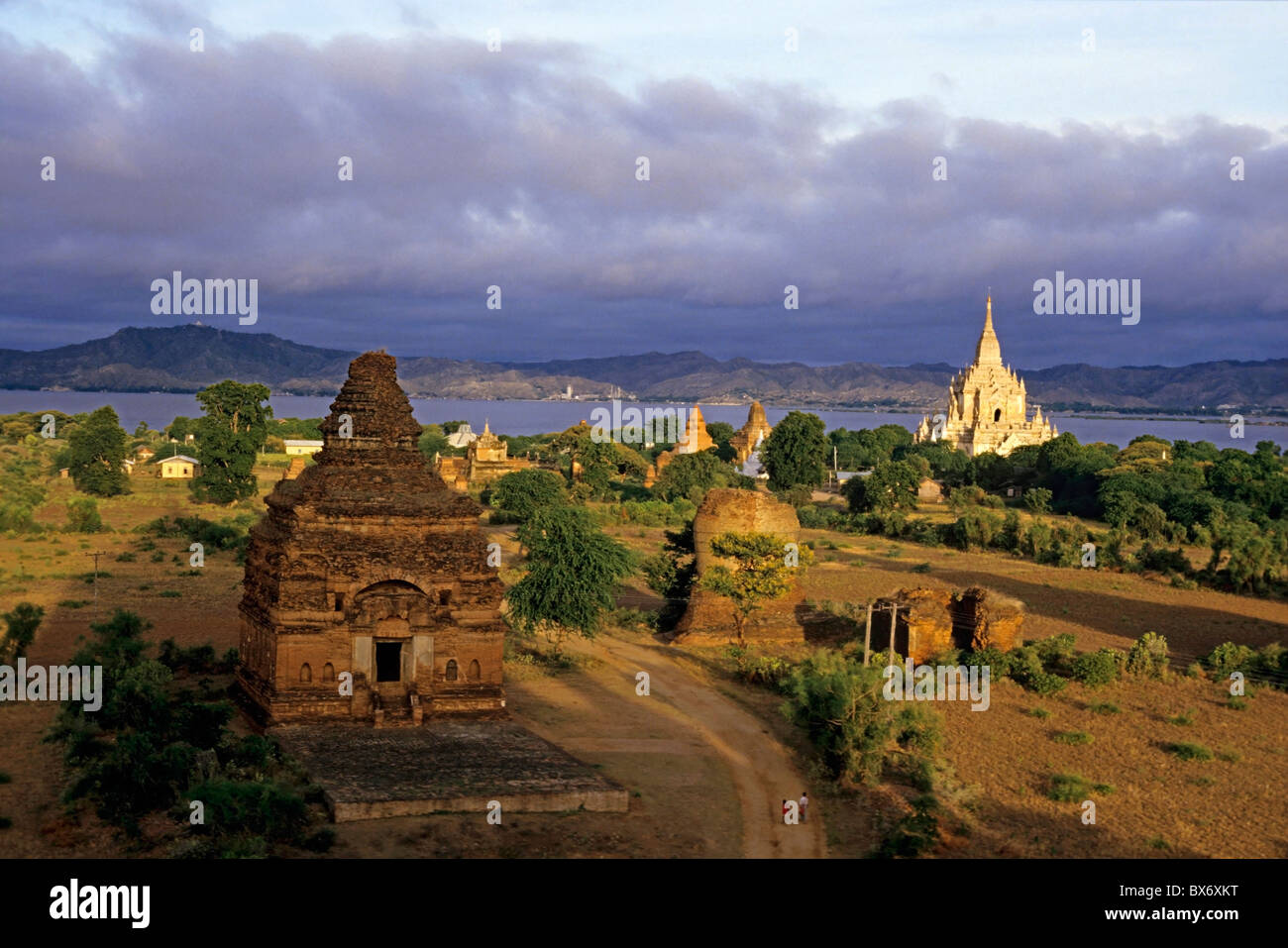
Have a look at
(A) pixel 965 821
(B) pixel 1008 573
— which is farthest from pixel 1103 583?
(A) pixel 965 821

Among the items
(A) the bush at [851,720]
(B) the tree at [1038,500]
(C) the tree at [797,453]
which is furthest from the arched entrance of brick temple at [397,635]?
(C) the tree at [797,453]

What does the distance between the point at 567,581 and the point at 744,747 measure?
8.77 metres

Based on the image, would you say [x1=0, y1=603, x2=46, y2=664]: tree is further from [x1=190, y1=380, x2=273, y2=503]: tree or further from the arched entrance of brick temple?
[x1=190, y1=380, x2=273, y2=503]: tree

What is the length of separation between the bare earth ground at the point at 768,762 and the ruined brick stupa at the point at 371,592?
2325mm

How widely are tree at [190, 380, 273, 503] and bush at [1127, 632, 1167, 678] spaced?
46.0 metres

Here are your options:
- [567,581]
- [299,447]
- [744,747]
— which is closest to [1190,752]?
[744,747]

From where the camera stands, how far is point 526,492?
58.9 metres

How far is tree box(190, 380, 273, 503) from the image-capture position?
6072cm

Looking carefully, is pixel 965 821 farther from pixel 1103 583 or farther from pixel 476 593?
pixel 1103 583

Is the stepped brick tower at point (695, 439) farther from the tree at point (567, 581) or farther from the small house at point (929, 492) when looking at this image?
the tree at point (567, 581)

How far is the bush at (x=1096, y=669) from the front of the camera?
2644 cm

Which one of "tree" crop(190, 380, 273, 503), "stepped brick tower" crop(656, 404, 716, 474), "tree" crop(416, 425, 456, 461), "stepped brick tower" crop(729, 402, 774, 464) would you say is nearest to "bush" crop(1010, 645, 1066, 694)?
"tree" crop(190, 380, 273, 503)

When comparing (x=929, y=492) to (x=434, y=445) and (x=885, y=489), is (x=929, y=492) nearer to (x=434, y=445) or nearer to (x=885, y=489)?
(x=885, y=489)
